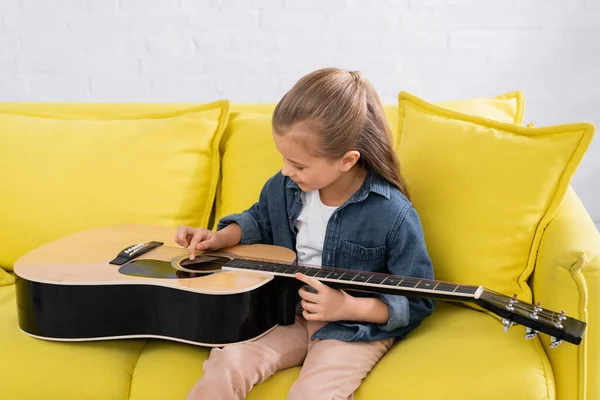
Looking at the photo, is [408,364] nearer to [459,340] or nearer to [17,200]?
[459,340]

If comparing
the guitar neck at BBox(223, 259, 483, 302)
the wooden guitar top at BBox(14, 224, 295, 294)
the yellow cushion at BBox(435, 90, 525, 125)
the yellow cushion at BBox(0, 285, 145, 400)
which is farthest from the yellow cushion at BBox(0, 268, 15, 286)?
the yellow cushion at BBox(435, 90, 525, 125)

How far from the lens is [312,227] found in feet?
5.17

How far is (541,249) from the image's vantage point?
1.49m

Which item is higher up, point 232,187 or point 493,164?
point 493,164

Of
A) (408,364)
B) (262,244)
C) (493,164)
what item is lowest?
(408,364)

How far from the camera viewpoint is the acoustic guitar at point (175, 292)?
4.48 ft

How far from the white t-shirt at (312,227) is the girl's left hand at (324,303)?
196 millimetres

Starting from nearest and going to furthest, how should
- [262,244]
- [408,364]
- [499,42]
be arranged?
[408,364]
[262,244]
[499,42]

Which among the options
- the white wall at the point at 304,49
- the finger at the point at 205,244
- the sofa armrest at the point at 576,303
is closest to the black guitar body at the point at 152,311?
the finger at the point at 205,244

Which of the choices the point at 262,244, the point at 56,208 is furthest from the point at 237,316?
the point at 56,208

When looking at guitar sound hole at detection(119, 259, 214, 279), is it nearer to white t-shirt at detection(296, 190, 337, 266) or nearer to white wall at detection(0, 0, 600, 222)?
white t-shirt at detection(296, 190, 337, 266)

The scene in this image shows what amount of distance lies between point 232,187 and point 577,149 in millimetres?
889

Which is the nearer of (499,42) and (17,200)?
(17,200)

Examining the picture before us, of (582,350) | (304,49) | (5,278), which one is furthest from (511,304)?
(304,49)
